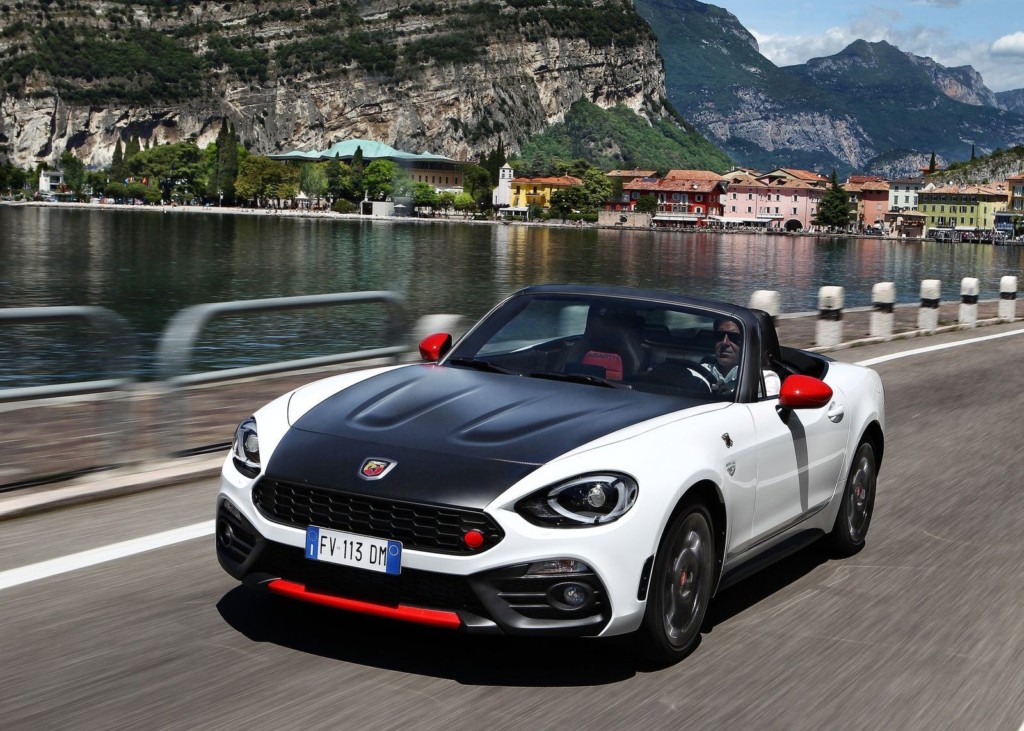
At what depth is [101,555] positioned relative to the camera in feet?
18.9

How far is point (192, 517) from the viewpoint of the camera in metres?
6.62

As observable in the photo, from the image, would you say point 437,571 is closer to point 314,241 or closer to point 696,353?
point 696,353

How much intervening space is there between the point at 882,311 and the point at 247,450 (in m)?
16.3

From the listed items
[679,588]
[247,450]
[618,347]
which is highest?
[618,347]

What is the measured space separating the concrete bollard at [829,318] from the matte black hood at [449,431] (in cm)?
1309

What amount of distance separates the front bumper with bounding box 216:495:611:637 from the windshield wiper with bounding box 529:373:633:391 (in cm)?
121

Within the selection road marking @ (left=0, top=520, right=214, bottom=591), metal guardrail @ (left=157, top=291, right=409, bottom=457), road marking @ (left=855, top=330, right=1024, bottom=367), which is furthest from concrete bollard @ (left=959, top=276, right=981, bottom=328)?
road marking @ (left=0, top=520, right=214, bottom=591)

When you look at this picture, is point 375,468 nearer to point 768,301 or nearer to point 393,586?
point 393,586

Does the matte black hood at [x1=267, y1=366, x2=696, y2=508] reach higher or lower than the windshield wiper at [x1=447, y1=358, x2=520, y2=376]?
lower

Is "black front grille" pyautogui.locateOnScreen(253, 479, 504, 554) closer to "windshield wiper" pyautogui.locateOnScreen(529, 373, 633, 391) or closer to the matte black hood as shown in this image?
the matte black hood

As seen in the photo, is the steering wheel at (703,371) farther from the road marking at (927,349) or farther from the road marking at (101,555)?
the road marking at (927,349)

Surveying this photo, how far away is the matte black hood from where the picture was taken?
161 inches

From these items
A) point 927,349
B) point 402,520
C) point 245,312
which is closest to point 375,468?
point 402,520

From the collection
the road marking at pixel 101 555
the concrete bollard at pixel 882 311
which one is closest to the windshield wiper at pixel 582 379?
the road marking at pixel 101 555
